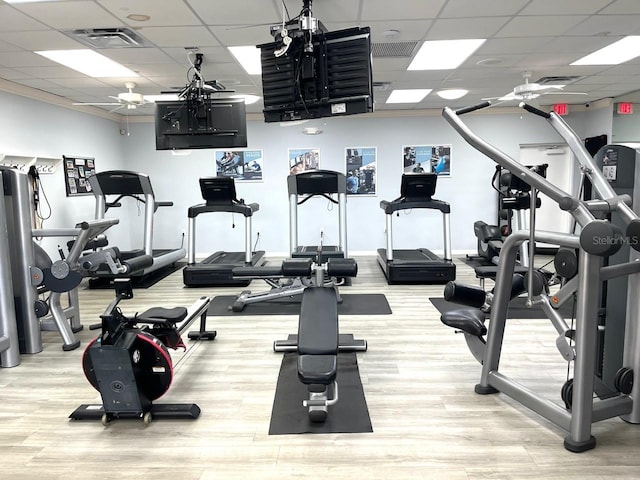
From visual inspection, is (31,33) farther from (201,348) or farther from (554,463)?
(554,463)

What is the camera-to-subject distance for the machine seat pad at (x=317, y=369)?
8.04 ft

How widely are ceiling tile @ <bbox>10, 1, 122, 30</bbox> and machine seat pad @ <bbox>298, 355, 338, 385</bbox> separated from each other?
2927mm

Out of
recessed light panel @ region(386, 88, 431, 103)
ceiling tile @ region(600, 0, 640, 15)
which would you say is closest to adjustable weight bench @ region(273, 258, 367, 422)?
ceiling tile @ region(600, 0, 640, 15)

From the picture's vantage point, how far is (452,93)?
6328 mm

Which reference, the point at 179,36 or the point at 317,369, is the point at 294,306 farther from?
the point at 179,36

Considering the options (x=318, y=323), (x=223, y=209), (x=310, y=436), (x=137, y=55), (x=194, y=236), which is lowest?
(x=310, y=436)

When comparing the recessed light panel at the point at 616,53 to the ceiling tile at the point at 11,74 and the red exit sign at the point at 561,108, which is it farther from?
the ceiling tile at the point at 11,74

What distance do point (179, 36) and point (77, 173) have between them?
152 inches

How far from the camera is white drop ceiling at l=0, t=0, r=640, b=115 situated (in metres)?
3.25

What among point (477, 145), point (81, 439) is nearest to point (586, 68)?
point (477, 145)

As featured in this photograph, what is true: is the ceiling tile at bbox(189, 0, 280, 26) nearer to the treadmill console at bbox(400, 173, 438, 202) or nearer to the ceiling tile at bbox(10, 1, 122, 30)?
the ceiling tile at bbox(10, 1, 122, 30)

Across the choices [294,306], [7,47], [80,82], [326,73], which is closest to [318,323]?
[326,73]

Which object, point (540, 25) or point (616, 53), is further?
point (616, 53)

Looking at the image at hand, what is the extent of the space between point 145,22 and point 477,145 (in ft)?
9.24
